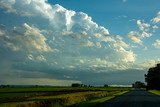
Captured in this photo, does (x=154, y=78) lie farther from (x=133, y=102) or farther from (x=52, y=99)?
(x=133, y=102)

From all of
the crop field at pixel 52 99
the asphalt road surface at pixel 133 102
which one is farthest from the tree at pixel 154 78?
the asphalt road surface at pixel 133 102

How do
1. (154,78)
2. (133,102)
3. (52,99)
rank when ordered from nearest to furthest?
(133,102)
(52,99)
(154,78)

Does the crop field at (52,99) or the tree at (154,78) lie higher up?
the tree at (154,78)

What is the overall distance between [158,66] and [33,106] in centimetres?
16388

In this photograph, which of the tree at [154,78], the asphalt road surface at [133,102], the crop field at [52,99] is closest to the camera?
the asphalt road surface at [133,102]

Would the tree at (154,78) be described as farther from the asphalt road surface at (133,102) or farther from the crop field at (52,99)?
the asphalt road surface at (133,102)

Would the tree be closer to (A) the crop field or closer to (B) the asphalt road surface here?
(A) the crop field

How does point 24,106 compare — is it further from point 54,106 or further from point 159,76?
point 159,76

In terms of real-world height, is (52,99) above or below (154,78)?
below

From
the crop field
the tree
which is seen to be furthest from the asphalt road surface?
the tree

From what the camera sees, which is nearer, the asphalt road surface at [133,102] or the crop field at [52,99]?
the asphalt road surface at [133,102]

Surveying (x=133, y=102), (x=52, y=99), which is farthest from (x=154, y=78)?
(x=133, y=102)

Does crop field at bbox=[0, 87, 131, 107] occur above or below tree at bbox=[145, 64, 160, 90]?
below

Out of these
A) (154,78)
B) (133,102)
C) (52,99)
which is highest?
(154,78)
